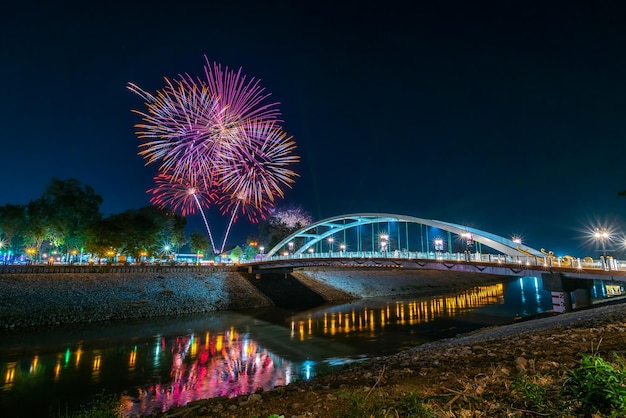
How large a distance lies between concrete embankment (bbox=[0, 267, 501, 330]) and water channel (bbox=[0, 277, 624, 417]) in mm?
3581

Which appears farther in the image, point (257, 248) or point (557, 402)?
point (257, 248)

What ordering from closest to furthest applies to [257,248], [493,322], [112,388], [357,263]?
1. [112,388]
2. [493,322]
3. [357,263]
4. [257,248]

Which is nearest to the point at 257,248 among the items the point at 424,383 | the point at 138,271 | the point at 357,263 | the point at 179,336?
the point at 138,271

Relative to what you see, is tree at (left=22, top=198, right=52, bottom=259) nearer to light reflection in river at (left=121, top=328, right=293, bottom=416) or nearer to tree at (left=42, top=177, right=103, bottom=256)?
tree at (left=42, top=177, right=103, bottom=256)

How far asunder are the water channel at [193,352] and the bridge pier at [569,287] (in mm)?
7223

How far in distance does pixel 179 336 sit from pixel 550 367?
92.8ft

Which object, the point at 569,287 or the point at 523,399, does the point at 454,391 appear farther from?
the point at 569,287

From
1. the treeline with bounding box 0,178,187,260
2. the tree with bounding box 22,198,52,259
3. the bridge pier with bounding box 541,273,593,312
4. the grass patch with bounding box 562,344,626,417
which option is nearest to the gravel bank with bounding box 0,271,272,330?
the treeline with bounding box 0,178,187,260

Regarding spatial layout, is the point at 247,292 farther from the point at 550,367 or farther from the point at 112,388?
the point at 550,367

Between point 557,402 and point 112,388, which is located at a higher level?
point 557,402

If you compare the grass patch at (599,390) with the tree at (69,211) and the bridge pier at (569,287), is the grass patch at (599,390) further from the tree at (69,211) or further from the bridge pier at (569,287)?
the tree at (69,211)

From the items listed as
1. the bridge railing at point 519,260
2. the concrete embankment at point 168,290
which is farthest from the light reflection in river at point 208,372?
the bridge railing at point 519,260

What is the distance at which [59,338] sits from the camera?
27.6 metres

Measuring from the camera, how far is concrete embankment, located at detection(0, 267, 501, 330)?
3397cm
